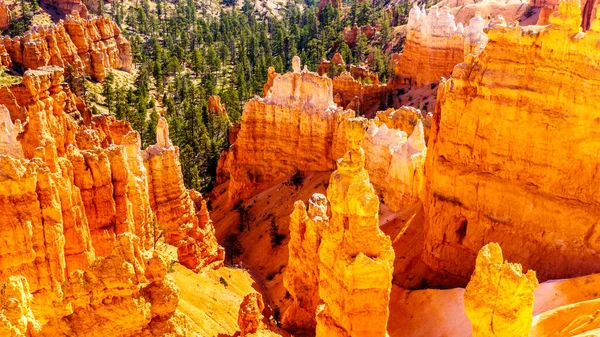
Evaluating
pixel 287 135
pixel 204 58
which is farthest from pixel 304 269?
pixel 204 58

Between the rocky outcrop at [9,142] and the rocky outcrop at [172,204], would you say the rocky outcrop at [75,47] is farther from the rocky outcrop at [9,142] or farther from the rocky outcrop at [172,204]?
the rocky outcrop at [9,142]

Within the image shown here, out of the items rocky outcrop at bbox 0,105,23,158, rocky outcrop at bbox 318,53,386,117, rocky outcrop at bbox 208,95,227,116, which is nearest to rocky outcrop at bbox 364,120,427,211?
rocky outcrop at bbox 0,105,23,158

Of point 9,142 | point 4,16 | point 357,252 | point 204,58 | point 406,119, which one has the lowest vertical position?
point 204,58

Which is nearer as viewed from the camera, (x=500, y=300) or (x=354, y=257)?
(x=500, y=300)

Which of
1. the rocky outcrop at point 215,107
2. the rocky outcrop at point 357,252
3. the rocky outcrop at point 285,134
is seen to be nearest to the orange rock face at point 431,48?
the rocky outcrop at point 285,134

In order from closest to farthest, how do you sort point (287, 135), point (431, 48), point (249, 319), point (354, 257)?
point (354, 257) → point (249, 319) → point (287, 135) → point (431, 48)

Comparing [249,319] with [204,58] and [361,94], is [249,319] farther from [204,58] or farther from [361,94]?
[204,58]

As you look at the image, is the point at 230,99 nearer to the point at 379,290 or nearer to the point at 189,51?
the point at 189,51
